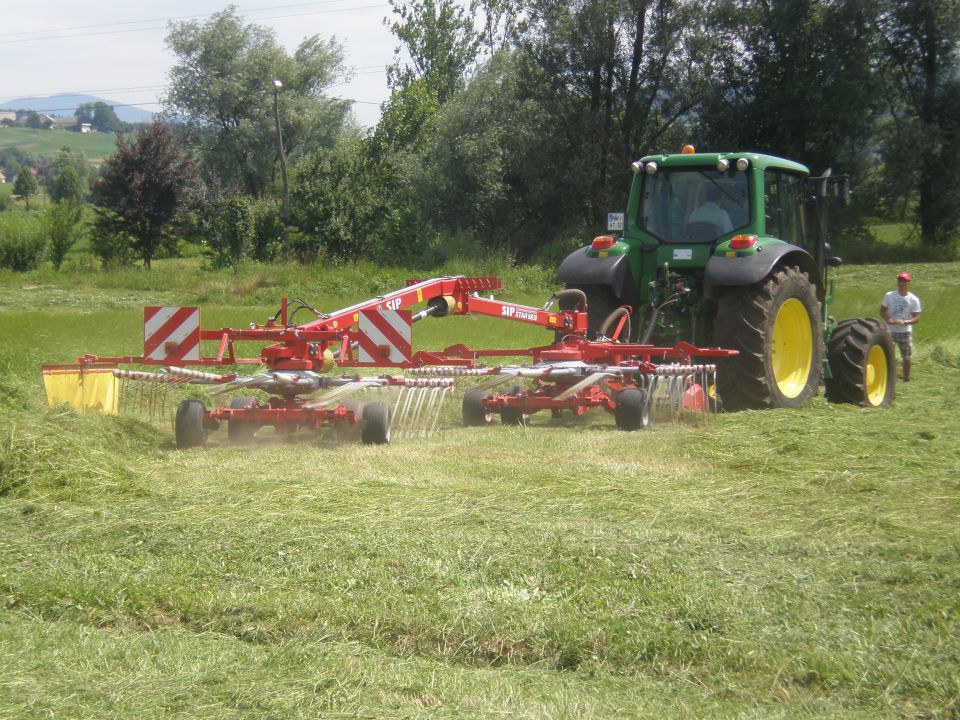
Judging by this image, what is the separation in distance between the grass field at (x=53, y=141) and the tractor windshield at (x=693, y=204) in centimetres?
14630

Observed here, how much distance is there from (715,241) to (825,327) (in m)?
1.53

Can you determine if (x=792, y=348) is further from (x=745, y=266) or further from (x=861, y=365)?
(x=745, y=266)

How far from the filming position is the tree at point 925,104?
2877cm

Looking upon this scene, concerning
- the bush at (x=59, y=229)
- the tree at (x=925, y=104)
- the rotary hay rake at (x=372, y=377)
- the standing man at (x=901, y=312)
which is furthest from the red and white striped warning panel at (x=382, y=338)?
the bush at (x=59, y=229)

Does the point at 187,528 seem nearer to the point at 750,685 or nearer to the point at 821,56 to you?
the point at 750,685

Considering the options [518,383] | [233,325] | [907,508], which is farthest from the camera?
[233,325]

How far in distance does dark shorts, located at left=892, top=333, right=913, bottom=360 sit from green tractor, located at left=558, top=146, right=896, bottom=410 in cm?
201

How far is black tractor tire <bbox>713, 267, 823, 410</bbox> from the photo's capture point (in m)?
8.03

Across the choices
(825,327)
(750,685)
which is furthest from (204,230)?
(750,685)

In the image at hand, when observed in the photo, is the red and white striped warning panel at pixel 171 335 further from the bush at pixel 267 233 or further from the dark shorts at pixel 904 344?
the bush at pixel 267 233

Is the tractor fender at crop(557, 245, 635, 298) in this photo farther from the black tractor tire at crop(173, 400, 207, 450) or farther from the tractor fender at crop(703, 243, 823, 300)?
the black tractor tire at crop(173, 400, 207, 450)

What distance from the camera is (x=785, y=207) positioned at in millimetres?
9078

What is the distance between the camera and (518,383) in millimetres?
8383

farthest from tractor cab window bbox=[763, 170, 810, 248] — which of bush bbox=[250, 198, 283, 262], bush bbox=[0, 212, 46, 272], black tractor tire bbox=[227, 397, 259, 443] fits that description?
bush bbox=[0, 212, 46, 272]
